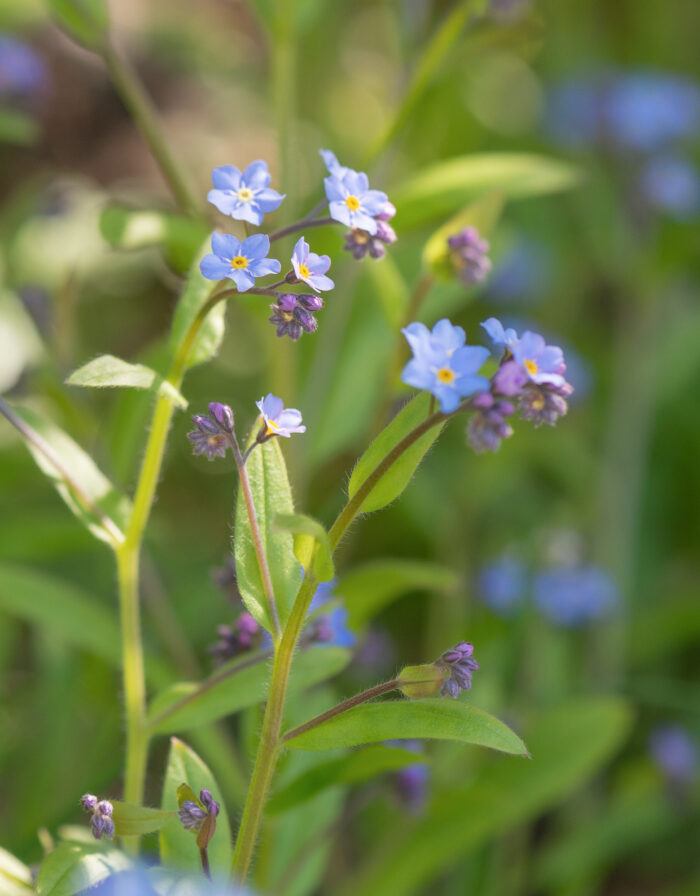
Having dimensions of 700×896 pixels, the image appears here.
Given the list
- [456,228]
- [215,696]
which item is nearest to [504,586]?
[456,228]

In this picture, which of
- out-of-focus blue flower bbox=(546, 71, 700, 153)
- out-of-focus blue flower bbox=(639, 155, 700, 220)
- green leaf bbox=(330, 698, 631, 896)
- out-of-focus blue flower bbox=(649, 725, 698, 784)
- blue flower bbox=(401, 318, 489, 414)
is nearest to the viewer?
blue flower bbox=(401, 318, 489, 414)

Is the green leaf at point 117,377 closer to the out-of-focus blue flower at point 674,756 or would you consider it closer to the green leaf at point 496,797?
the green leaf at point 496,797

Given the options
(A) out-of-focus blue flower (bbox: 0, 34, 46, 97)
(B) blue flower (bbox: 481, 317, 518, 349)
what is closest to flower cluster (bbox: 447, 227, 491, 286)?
(B) blue flower (bbox: 481, 317, 518, 349)

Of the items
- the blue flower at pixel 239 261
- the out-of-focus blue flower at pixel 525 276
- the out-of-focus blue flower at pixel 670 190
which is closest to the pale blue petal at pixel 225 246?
the blue flower at pixel 239 261

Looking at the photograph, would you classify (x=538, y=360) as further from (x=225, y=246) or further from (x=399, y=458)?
(x=225, y=246)

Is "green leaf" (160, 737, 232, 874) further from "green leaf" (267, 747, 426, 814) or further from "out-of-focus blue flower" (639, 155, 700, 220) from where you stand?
"out-of-focus blue flower" (639, 155, 700, 220)

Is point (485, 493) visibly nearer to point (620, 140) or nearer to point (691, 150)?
point (620, 140)

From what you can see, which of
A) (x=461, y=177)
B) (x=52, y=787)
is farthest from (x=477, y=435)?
(x=52, y=787)
